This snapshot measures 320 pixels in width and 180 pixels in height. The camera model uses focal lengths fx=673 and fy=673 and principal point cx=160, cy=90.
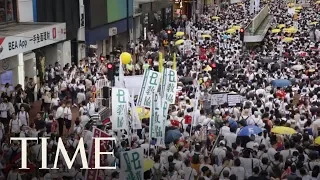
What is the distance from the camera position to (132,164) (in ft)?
36.0

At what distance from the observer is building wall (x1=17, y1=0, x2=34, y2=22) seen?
24609 millimetres

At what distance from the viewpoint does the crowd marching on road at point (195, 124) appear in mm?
11781

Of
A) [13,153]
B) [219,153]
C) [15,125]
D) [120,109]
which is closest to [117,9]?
[15,125]

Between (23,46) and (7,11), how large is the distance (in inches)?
145

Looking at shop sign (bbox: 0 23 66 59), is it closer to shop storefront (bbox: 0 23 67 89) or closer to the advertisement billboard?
shop storefront (bbox: 0 23 67 89)

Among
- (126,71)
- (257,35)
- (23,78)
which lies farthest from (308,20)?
(23,78)

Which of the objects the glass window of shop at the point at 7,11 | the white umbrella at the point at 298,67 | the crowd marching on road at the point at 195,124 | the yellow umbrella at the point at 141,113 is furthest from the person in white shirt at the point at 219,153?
the glass window of shop at the point at 7,11

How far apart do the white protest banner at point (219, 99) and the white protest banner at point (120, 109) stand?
3.70 meters

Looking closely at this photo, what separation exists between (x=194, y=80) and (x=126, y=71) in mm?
4166

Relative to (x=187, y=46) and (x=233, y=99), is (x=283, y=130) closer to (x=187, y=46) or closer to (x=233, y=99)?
(x=233, y=99)

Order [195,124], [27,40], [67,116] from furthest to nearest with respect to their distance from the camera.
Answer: [27,40] < [67,116] < [195,124]

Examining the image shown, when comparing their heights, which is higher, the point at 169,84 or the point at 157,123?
the point at 169,84

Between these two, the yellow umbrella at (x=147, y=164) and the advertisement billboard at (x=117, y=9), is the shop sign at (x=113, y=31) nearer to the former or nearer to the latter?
the advertisement billboard at (x=117, y=9)

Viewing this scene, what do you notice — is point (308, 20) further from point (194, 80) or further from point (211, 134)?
point (211, 134)
